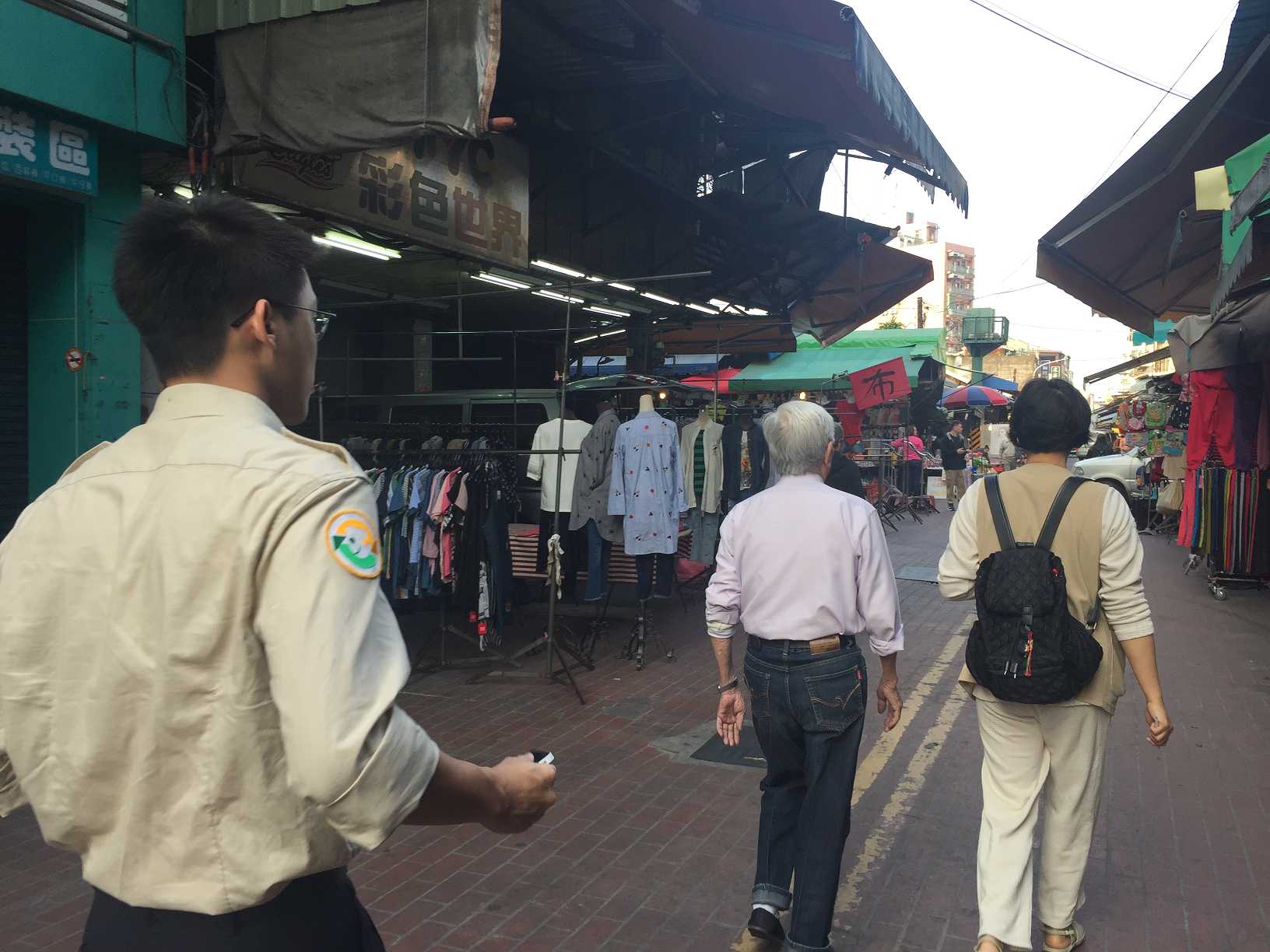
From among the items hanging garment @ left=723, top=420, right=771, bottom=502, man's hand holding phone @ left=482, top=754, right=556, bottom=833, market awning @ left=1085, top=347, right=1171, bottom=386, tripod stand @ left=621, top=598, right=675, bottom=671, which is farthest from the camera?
market awning @ left=1085, top=347, right=1171, bottom=386

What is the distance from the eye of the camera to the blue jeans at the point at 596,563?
7.68 meters

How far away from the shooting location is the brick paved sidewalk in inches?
138

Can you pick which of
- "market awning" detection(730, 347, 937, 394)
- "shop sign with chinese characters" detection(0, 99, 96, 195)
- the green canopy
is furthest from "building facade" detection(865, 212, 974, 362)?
"shop sign with chinese characters" detection(0, 99, 96, 195)

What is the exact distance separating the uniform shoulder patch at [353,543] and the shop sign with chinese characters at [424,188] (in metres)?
4.85

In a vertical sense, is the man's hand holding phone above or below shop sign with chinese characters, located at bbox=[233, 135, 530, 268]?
below

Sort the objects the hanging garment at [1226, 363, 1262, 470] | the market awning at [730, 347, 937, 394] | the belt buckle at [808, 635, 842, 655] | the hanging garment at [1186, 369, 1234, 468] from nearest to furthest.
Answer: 1. the belt buckle at [808, 635, 842, 655]
2. the hanging garment at [1226, 363, 1262, 470]
3. the hanging garment at [1186, 369, 1234, 468]
4. the market awning at [730, 347, 937, 394]

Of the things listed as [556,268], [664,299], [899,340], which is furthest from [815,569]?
[899,340]

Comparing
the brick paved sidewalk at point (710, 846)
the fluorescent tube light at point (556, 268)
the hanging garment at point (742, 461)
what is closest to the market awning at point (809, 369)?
the fluorescent tube light at point (556, 268)

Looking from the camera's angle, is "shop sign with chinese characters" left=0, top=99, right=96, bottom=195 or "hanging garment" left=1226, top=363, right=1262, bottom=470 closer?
"shop sign with chinese characters" left=0, top=99, right=96, bottom=195

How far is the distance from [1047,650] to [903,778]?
2.42 metres

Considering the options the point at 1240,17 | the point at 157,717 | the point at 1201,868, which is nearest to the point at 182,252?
the point at 157,717

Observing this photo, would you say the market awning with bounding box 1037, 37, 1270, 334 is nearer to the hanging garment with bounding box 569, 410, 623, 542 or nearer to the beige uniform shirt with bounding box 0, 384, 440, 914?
the hanging garment with bounding box 569, 410, 623, 542

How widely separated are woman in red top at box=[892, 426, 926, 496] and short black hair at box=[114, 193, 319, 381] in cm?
Result: 1921

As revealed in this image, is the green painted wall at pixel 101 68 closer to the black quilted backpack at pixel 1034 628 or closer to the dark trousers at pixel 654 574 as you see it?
the dark trousers at pixel 654 574
